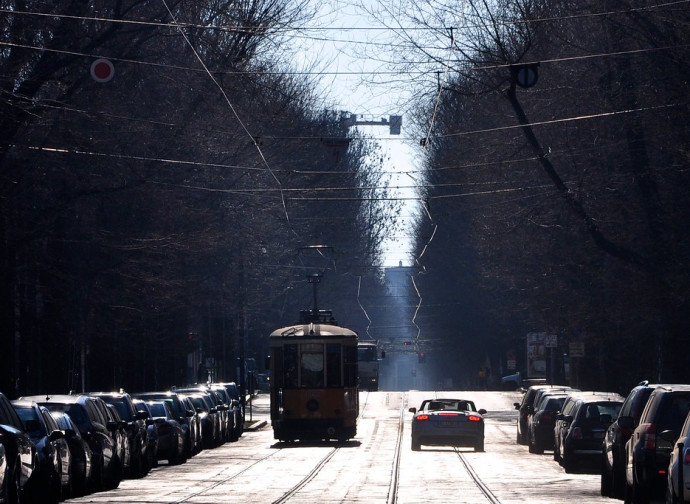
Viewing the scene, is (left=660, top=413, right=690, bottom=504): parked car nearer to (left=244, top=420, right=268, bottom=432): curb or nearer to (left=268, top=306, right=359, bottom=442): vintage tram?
(left=268, top=306, right=359, bottom=442): vintage tram

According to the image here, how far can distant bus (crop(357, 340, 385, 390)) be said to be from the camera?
81688mm

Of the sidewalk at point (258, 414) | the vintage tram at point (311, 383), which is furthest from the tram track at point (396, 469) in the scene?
the sidewalk at point (258, 414)

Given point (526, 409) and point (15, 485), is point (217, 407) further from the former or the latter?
point (15, 485)

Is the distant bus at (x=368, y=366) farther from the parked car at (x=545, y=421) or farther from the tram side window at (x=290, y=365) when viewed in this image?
the parked car at (x=545, y=421)

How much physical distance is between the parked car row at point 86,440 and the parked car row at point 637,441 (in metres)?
6.87

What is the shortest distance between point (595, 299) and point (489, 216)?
10.6 metres

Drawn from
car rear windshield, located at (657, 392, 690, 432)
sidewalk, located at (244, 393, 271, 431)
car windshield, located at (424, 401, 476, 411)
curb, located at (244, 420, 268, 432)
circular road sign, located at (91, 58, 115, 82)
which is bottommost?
curb, located at (244, 420, 268, 432)

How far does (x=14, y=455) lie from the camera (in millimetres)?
15867

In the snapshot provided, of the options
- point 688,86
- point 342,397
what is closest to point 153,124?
point 342,397

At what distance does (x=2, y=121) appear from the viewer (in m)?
29.2

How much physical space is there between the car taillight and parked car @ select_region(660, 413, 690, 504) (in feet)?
5.82

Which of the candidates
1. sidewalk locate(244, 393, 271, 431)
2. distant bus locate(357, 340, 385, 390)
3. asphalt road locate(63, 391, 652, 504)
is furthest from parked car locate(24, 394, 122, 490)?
distant bus locate(357, 340, 385, 390)

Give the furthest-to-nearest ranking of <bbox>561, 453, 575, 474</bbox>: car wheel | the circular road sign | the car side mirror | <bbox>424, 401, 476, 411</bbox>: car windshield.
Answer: <bbox>424, 401, 476, 411</bbox>: car windshield < the circular road sign < <bbox>561, 453, 575, 474</bbox>: car wheel < the car side mirror

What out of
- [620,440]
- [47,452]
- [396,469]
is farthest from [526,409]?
[47,452]
